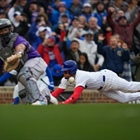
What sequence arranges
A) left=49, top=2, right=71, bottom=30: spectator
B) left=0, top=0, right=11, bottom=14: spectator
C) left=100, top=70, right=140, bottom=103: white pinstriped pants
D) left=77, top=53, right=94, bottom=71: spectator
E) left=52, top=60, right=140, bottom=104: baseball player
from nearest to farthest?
left=52, top=60, right=140, bottom=104: baseball player
left=100, top=70, right=140, bottom=103: white pinstriped pants
left=77, top=53, right=94, bottom=71: spectator
left=49, top=2, right=71, bottom=30: spectator
left=0, top=0, right=11, bottom=14: spectator

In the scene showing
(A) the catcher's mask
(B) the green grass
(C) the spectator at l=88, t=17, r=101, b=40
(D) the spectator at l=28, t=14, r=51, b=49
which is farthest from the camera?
(C) the spectator at l=88, t=17, r=101, b=40

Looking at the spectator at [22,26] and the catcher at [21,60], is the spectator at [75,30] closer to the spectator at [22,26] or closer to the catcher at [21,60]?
the spectator at [22,26]

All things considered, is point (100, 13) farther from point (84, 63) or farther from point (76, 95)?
point (76, 95)

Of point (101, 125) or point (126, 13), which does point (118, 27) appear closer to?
point (126, 13)

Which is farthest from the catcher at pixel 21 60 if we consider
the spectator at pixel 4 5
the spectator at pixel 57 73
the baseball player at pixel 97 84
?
the spectator at pixel 4 5

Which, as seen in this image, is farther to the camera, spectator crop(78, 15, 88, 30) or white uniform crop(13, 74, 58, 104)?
spectator crop(78, 15, 88, 30)

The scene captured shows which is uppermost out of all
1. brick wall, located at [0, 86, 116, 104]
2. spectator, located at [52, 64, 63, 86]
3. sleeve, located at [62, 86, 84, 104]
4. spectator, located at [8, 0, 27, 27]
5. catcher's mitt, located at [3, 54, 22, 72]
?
catcher's mitt, located at [3, 54, 22, 72]

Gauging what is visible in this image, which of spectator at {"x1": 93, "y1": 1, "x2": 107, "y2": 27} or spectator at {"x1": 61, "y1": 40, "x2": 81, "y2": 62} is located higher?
spectator at {"x1": 93, "y1": 1, "x2": 107, "y2": 27}

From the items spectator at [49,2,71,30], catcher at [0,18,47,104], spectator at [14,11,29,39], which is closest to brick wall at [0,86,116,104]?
spectator at [14,11,29,39]

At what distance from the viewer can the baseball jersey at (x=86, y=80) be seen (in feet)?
36.8

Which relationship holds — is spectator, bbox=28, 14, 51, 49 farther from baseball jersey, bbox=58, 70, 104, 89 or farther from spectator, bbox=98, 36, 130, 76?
baseball jersey, bbox=58, 70, 104, 89

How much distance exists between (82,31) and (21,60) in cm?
469

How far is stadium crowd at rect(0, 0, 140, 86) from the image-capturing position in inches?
578

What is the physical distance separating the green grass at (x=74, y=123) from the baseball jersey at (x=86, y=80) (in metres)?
4.56
